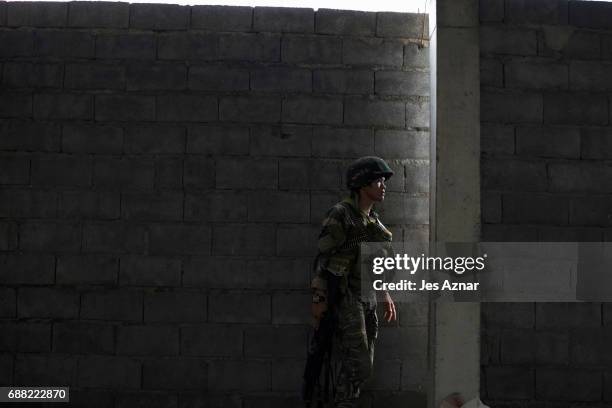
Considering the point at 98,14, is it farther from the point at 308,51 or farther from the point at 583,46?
the point at 583,46

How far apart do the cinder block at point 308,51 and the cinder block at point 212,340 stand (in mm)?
1854

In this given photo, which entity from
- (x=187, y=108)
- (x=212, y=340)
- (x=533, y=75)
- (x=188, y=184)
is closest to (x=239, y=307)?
(x=212, y=340)

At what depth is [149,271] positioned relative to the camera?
4133 millimetres

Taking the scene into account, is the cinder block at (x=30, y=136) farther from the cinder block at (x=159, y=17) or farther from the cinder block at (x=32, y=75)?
the cinder block at (x=159, y=17)

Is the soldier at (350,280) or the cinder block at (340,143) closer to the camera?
the soldier at (350,280)

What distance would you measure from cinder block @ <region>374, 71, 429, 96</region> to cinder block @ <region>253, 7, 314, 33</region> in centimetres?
59

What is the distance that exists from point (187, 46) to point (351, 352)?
7.53 ft

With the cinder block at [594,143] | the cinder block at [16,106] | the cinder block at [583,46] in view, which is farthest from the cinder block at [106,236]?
the cinder block at [583,46]

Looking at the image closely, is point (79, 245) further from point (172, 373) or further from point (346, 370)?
point (346, 370)

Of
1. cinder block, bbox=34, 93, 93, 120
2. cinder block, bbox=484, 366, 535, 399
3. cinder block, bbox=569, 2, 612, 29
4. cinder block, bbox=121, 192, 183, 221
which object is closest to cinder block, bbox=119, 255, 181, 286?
cinder block, bbox=121, 192, 183, 221

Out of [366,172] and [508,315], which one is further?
[508,315]

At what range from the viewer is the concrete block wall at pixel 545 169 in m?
4.21

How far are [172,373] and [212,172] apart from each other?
135cm

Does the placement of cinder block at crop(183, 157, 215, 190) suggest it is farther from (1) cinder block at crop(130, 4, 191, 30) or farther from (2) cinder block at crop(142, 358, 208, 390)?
(2) cinder block at crop(142, 358, 208, 390)
